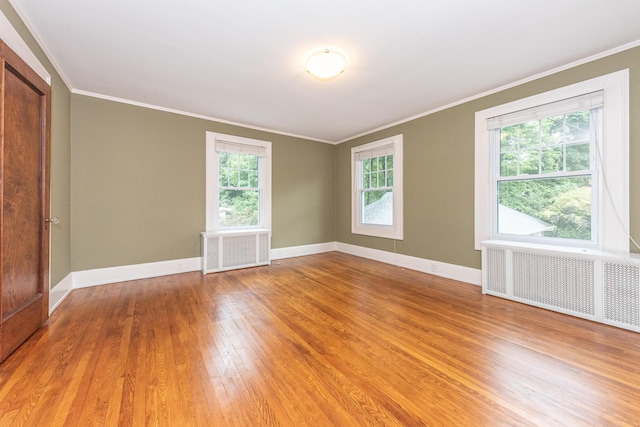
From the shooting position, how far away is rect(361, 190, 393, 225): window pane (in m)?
4.83

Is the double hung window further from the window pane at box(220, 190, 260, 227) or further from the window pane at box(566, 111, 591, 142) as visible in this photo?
the window pane at box(220, 190, 260, 227)

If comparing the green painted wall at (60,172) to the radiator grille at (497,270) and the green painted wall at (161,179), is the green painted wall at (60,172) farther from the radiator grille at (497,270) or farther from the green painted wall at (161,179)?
the radiator grille at (497,270)

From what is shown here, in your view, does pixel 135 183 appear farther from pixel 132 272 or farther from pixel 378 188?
pixel 378 188

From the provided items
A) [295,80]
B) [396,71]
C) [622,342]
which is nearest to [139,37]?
[295,80]

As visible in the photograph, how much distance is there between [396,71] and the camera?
281 centimetres

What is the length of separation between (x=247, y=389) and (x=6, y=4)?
120 inches

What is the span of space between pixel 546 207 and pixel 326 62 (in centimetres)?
290

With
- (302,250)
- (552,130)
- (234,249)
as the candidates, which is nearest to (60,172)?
(234,249)

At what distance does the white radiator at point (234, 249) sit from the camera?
13.3ft

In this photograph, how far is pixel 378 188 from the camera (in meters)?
5.02

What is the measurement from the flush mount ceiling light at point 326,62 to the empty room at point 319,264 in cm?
2

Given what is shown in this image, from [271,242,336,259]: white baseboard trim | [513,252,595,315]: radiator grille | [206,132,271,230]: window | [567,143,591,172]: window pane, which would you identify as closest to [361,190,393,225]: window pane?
[271,242,336,259]: white baseboard trim

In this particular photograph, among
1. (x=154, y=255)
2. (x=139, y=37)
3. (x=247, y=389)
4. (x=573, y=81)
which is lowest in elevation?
(x=247, y=389)

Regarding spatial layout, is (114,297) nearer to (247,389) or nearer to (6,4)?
(247,389)
